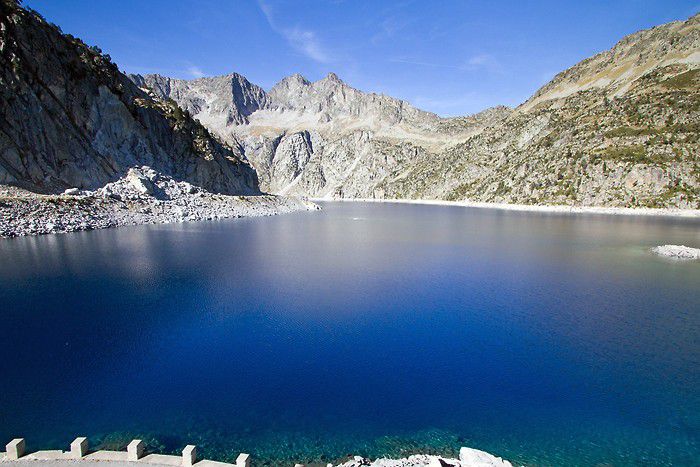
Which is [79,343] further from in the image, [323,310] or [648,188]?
[648,188]

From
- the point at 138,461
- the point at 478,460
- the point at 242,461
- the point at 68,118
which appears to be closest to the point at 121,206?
the point at 68,118

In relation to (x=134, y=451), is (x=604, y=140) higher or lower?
higher

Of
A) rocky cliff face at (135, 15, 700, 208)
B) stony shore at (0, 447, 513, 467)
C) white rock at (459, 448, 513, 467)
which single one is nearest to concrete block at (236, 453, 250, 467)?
stony shore at (0, 447, 513, 467)

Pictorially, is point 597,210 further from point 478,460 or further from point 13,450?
point 13,450

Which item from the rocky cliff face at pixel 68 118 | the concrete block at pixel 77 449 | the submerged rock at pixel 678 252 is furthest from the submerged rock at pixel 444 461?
the rocky cliff face at pixel 68 118

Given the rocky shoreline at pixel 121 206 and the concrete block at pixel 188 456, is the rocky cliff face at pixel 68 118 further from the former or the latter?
the concrete block at pixel 188 456
